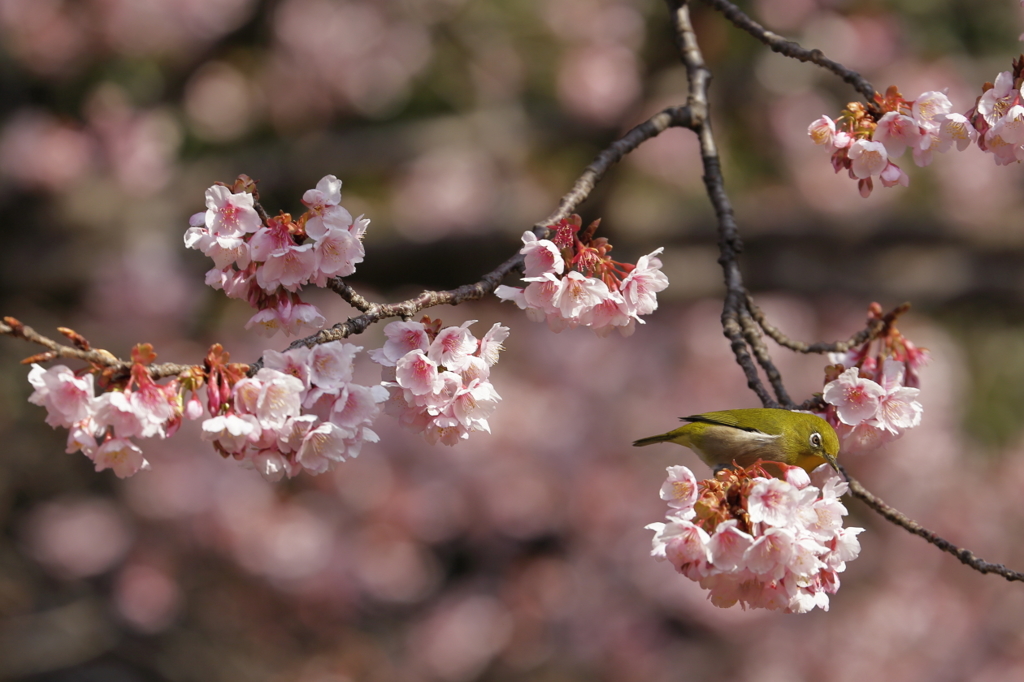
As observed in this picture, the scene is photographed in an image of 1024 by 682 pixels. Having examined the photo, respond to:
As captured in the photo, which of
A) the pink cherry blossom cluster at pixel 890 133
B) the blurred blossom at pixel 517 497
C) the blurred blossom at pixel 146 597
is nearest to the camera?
the pink cherry blossom cluster at pixel 890 133

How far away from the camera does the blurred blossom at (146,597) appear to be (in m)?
5.78

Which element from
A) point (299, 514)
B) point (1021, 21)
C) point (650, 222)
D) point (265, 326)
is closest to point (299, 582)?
point (299, 514)

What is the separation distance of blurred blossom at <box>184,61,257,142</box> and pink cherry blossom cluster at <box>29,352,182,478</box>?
21.1 ft

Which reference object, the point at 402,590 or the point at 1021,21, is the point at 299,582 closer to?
the point at 402,590

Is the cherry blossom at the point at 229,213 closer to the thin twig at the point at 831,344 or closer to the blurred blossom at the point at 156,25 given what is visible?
the thin twig at the point at 831,344

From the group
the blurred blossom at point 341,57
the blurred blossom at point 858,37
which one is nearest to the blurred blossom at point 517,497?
the blurred blossom at point 341,57

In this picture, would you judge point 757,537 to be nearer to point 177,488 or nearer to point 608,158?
point 608,158

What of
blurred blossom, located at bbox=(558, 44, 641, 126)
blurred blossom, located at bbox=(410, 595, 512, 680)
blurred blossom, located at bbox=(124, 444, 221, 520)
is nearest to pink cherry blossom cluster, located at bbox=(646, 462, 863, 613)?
blurred blossom, located at bbox=(410, 595, 512, 680)

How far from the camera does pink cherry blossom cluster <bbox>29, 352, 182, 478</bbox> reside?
3.64 feet

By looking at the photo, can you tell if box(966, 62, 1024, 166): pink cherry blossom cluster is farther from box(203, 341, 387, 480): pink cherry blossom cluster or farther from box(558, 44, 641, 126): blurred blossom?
box(558, 44, 641, 126): blurred blossom

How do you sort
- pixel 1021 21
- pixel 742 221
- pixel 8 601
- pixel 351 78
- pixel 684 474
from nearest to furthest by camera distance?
pixel 684 474, pixel 742 221, pixel 8 601, pixel 1021 21, pixel 351 78

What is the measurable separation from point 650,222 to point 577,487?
1.98 meters

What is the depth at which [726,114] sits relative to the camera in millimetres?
6129

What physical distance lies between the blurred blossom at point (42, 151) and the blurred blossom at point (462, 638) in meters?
4.11
